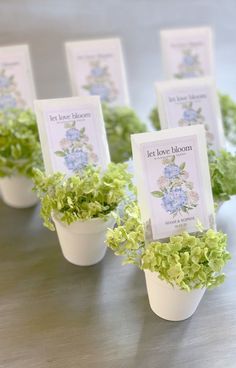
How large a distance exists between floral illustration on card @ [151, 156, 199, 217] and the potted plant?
0.15 m

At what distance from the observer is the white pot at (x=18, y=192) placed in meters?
1.79

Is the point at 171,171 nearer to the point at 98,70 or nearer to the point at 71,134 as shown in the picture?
the point at 71,134

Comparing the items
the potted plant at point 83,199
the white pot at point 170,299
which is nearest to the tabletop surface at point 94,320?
the white pot at point 170,299

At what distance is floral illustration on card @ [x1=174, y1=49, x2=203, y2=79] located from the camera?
210 cm

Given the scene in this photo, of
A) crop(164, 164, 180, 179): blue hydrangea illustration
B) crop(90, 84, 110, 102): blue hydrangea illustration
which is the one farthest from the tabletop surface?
crop(90, 84, 110, 102): blue hydrangea illustration

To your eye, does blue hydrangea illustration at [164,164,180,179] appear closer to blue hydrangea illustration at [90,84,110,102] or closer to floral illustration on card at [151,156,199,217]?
floral illustration on card at [151,156,199,217]

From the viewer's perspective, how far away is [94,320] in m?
1.39

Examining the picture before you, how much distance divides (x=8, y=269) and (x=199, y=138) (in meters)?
0.72

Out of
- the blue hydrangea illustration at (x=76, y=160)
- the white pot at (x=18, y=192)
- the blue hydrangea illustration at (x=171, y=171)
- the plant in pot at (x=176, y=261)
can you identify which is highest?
the blue hydrangea illustration at (x=76, y=160)

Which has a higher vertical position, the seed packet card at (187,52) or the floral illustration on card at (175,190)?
the seed packet card at (187,52)

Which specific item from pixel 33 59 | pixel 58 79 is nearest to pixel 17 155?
→ pixel 58 79

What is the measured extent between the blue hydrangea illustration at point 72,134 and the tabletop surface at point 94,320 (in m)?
0.38

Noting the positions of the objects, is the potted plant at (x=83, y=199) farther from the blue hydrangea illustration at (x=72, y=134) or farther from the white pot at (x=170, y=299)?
the white pot at (x=170, y=299)

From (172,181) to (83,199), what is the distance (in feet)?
0.89
